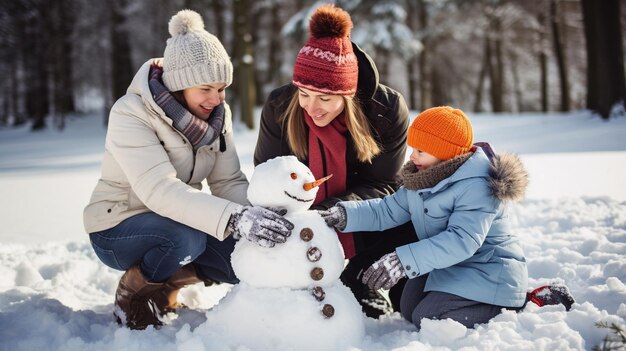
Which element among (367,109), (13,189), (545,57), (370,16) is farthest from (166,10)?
(367,109)

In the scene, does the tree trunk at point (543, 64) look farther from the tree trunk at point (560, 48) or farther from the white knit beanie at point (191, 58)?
the white knit beanie at point (191, 58)

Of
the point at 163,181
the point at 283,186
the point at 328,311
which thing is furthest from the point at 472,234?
the point at 163,181

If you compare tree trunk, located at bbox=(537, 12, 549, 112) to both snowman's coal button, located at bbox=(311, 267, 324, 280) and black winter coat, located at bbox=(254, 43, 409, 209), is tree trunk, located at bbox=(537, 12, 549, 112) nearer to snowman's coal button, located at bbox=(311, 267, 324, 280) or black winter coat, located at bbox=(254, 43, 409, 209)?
black winter coat, located at bbox=(254, 43, 409, 209)

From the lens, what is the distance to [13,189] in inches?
246

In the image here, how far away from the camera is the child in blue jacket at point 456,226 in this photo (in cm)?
221

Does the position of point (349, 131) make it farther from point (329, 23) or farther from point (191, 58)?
point (191, 58)

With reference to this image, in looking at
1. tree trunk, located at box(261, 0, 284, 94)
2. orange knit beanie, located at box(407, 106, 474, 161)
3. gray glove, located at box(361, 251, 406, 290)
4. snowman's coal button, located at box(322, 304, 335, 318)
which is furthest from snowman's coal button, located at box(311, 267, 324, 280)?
tree trunk, located at box(261, 0, 284, 94)

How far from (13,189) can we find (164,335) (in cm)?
505

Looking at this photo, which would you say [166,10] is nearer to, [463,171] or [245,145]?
[245,145]

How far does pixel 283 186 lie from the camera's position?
212 centimetres

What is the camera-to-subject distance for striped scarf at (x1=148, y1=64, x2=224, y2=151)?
2.40m

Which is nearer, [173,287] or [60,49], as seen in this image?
[173,287]

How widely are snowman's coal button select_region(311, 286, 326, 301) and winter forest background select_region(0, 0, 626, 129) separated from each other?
9.77m

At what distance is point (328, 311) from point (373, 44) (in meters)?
13.5
